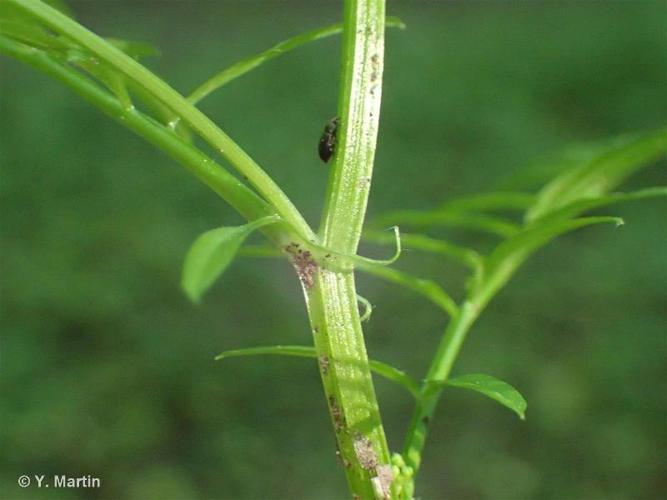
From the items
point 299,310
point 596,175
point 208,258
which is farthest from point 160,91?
point 299,310

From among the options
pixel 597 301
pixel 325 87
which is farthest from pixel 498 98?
pixel 597 301

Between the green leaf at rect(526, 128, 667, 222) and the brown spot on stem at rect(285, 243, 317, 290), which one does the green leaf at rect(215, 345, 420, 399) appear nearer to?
the brown spot on stem at rect(285, 243, 317, 290)

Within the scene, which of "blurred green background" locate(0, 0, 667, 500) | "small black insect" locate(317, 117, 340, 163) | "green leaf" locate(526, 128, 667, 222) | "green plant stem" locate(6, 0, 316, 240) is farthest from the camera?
"blurred green background" locate(0, 0, 667, 500)

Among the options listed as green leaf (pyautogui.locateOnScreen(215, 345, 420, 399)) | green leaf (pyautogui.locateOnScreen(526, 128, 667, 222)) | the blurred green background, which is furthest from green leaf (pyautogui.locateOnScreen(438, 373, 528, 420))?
the blurred green background

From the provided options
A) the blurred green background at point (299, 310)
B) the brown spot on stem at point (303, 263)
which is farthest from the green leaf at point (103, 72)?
the blurred green background at point (299, 310)

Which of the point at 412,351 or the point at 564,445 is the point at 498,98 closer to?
the point at 412,351
